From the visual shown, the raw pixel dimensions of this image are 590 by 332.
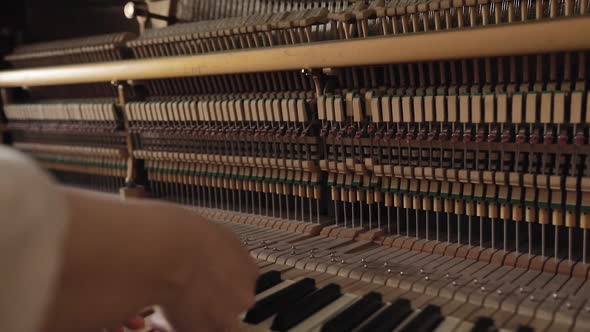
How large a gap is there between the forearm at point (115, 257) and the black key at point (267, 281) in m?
0.87

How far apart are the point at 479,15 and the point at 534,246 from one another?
38.4 inches

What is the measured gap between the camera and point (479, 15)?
7.88 ft

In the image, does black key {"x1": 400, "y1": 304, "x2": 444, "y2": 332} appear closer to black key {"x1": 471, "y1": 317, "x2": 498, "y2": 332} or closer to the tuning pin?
black key {"x1": 471, "y1": 317, "x2": 498, "y2": 332}

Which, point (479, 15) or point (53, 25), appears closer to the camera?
point (479, 15)

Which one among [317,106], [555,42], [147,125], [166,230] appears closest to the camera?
[166,230]

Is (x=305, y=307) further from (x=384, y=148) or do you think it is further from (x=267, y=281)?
(x=384, y=148)

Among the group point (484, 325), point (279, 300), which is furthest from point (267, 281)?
point (484, 325)

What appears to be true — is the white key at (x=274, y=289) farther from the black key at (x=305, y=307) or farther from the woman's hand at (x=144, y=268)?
the woman's hand at (x=144, y=268)

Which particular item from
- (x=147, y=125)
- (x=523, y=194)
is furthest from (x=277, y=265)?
(x=147, y=125)

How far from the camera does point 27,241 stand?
97 cm

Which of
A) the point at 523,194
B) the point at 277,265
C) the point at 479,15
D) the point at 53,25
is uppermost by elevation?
the point at 53,25

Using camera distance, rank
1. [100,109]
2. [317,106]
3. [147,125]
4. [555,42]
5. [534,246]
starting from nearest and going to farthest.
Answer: [555,42] < [534,246] < [317,106] < [147,125] < [100,109]

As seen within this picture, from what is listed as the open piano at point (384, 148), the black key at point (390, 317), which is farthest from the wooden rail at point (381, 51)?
the black key at point (390, 317)

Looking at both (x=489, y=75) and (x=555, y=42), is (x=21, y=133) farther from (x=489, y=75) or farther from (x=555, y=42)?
(x=555, y=42)
